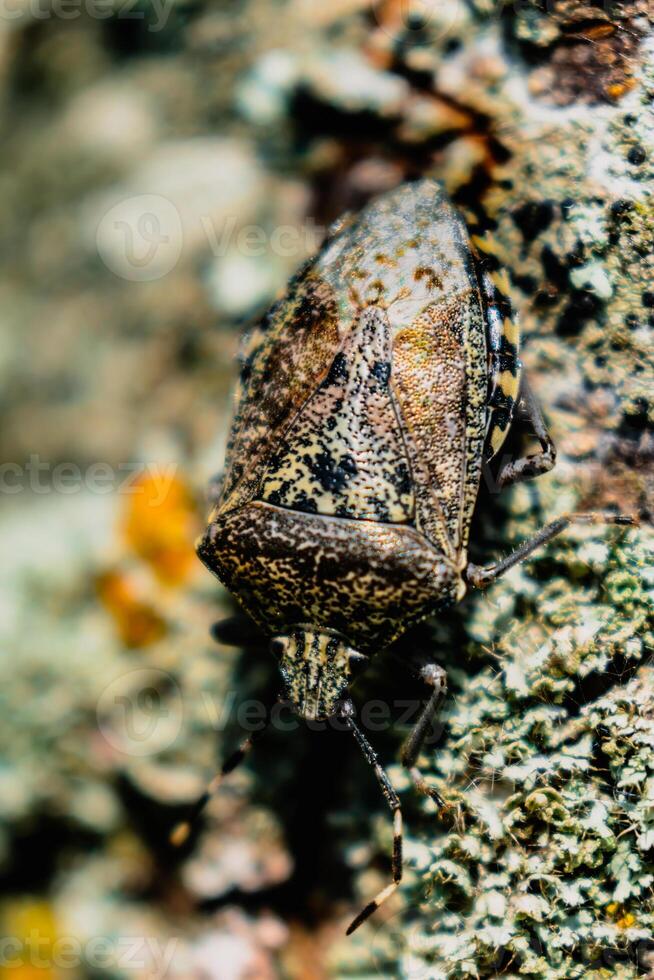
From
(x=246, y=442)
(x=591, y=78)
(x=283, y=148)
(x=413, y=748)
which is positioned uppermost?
(x=591, y=78)

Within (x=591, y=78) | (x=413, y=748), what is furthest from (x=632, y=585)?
(x=591, y=78)

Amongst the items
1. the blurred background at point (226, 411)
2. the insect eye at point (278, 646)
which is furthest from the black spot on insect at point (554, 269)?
the insect eye at point (278, 646)

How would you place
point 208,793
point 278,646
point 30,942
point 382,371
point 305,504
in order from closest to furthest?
point 382,371 → point 305,504 → point 278,646 → point 208,793 → point 30,942

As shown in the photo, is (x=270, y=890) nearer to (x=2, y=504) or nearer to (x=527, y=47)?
(x=2, y=504)

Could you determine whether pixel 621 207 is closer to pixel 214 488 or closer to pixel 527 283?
pixel 527 283

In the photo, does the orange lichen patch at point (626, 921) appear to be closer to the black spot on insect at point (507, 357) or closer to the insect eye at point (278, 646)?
the insect eye at point (278, 646)

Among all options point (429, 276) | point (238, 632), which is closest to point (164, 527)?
point (238, 632)

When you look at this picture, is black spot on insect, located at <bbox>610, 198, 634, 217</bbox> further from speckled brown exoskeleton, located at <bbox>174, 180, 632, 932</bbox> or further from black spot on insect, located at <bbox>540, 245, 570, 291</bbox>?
speckled brown exoskeleton, located at <bbox>174, 180, 632, 932</bbox>
